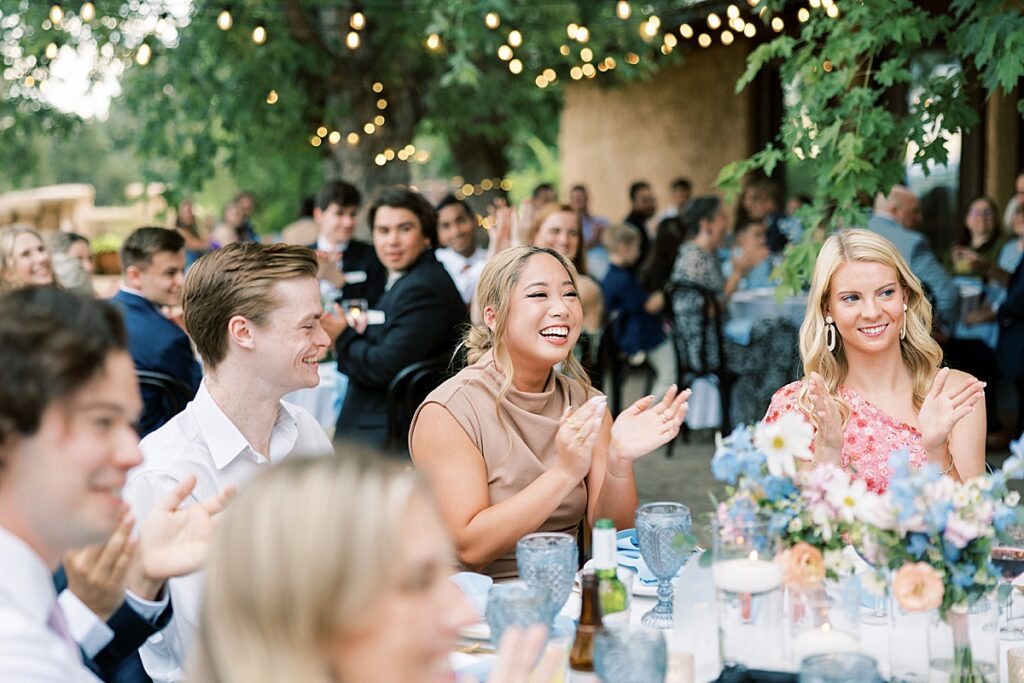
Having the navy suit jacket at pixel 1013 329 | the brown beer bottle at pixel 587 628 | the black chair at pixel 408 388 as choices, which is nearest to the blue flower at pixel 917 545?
the brown beer bottle at pixel 587 628

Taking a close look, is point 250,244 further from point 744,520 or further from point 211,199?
point 211,199

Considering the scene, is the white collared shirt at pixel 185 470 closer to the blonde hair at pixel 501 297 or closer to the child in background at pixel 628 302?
the blonde hair at pixel 501 297

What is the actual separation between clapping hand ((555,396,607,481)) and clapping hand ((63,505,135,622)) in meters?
0.97

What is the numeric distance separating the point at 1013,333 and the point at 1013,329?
0.07 ft

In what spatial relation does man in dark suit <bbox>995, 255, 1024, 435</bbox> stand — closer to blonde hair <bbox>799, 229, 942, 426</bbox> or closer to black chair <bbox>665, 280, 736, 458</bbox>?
black chair <bbox>665, 280, 736, 458</bbox>

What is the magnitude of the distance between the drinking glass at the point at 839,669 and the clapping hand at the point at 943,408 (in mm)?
1272

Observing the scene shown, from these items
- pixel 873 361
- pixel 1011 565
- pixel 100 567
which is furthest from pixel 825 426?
pixel 100 567

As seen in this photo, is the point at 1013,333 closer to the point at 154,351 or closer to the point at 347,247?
the point at 347,247

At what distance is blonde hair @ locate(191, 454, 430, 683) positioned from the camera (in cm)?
104

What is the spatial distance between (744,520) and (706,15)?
9.50 metres

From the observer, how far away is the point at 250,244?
8.30 ft

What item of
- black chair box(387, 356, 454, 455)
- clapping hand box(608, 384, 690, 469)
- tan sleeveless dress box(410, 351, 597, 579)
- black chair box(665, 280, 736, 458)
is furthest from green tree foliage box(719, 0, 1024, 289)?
black chair box(665, 280, 736, 458)

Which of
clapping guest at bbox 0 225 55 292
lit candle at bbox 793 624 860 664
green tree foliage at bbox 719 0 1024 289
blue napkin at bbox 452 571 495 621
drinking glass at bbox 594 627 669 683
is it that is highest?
green tree foliage at bbox 719 0 1024 289

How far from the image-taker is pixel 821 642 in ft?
5.55
